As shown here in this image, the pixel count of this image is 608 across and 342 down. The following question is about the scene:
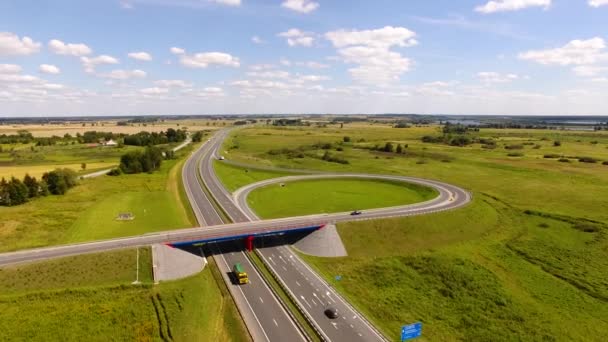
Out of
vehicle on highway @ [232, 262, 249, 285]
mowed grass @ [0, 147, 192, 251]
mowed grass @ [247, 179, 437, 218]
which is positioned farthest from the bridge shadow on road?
mowed grass @ [247, 179, 437, 218]

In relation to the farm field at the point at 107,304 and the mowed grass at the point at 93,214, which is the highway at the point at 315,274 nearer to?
the farm field at the point at 107,304

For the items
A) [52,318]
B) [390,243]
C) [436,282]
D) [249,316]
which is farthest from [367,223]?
[52,318]

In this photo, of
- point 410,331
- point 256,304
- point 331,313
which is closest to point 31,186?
point 256,304

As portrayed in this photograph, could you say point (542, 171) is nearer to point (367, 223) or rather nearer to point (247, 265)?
point (367, 223)

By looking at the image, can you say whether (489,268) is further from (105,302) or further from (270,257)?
(105,302)

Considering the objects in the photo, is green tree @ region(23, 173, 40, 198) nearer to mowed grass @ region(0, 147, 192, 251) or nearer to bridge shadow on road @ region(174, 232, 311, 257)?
mowed grass @ region(0, 147, 192, 251)
